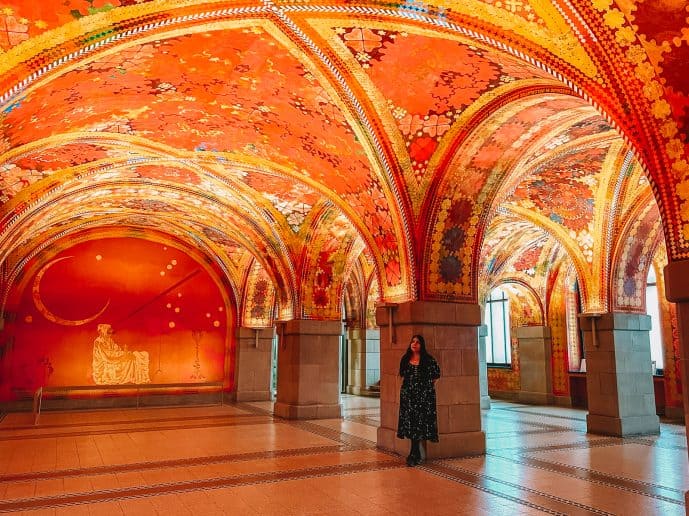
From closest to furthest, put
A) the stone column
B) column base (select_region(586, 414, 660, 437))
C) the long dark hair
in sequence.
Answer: the stone column, the long dark hair, column base (select_region(586, 414, 660, 437))

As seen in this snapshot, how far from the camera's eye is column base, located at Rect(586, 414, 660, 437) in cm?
930

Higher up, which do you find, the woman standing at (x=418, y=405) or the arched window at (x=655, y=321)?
the arched window at (x=655, y=321)

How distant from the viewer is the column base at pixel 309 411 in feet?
37.4

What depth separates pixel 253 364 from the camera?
15898 millimetres

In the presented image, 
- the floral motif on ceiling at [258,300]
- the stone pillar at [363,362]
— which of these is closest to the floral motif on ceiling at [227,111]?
the floral motif on ceiling at [258,300]

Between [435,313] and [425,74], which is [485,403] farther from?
[425,74]

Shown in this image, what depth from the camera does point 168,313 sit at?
50.4 feet

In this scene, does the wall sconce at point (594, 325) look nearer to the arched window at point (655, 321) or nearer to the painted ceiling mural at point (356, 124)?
the painted ceiling mural at point (356, 124)

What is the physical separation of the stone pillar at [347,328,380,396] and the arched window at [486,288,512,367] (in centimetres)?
380

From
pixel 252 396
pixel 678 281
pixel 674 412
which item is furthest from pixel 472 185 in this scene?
pixel 252 396

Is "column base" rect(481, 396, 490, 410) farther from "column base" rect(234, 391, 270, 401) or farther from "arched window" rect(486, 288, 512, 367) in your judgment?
"column base" rect(234, 391, 270, 401)

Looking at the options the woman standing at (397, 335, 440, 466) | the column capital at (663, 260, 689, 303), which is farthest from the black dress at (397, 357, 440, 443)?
the column capital at (663, 260, 689, 303)

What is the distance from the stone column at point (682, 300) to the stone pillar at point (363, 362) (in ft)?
43.9

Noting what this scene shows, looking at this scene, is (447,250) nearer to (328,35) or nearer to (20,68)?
(328,35)
